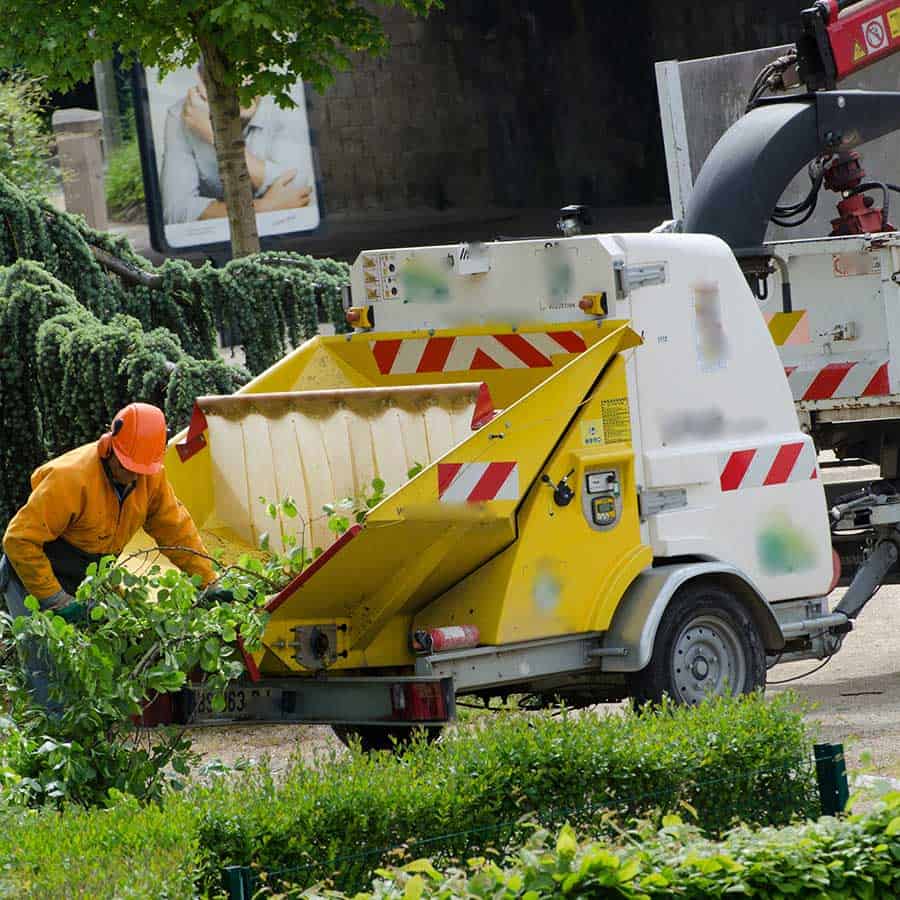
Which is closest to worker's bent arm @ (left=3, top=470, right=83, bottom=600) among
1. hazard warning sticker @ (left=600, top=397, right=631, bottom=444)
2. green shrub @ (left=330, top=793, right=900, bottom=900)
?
hazard warning sticker @ (left=600, top=397, right=631, bottom=444)

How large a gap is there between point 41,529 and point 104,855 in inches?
107

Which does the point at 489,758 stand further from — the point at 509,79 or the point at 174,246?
the point at 509,79

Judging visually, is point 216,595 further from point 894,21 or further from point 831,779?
point 894,21

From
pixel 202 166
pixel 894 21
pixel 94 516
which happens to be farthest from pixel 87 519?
pixel 202 166

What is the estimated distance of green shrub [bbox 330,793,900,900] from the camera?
4.33 metres

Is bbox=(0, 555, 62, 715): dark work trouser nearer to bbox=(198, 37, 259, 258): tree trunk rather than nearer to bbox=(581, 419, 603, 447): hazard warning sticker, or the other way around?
bbox=(581, 419, 603, 447): hazard warning sticker

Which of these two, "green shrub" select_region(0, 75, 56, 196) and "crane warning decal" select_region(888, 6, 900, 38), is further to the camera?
"green shrub" select_region(0, 75, 56, 196)

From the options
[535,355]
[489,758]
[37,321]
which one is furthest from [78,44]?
[489,758]

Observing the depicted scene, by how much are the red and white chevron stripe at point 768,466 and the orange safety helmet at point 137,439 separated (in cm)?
233

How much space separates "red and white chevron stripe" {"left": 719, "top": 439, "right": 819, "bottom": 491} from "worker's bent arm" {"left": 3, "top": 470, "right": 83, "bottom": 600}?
2.65 m

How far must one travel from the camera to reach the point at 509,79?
30703mm

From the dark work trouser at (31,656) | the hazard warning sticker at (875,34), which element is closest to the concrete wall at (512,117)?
the hazard warning sticker at (875,34)

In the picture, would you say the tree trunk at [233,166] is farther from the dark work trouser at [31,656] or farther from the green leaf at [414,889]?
the green leaf at [414,889]

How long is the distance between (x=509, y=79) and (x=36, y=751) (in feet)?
84.2
